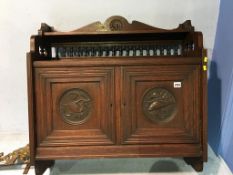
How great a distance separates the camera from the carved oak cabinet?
3.88 feet

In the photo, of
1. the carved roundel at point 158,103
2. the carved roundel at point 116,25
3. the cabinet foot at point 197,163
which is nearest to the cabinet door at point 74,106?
the carved roundel at point 158,103

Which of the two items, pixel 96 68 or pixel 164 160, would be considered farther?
pixel 164 160

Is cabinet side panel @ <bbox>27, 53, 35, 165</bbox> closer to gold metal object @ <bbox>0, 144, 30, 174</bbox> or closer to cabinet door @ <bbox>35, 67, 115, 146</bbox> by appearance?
cabinet door @ <bbox>35, 67, 115, 146</bbox>

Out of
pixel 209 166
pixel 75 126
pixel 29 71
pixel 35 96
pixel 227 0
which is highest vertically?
pixel 227 0

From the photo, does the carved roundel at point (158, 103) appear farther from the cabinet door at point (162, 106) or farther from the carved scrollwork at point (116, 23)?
the carved scrollwork at point (116, 23)

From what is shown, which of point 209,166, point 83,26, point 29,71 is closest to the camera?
point 29,71

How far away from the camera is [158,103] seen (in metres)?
1.21

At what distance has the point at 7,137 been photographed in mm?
1740

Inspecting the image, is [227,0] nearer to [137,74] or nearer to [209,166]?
[137,74]

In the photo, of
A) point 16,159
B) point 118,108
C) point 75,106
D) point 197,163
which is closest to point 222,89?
point 197,163

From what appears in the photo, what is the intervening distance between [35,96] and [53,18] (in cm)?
67

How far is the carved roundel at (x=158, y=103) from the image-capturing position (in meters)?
1.20

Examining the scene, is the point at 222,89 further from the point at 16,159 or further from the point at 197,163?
the point at 16,159

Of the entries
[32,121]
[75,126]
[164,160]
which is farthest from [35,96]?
[164,160]
